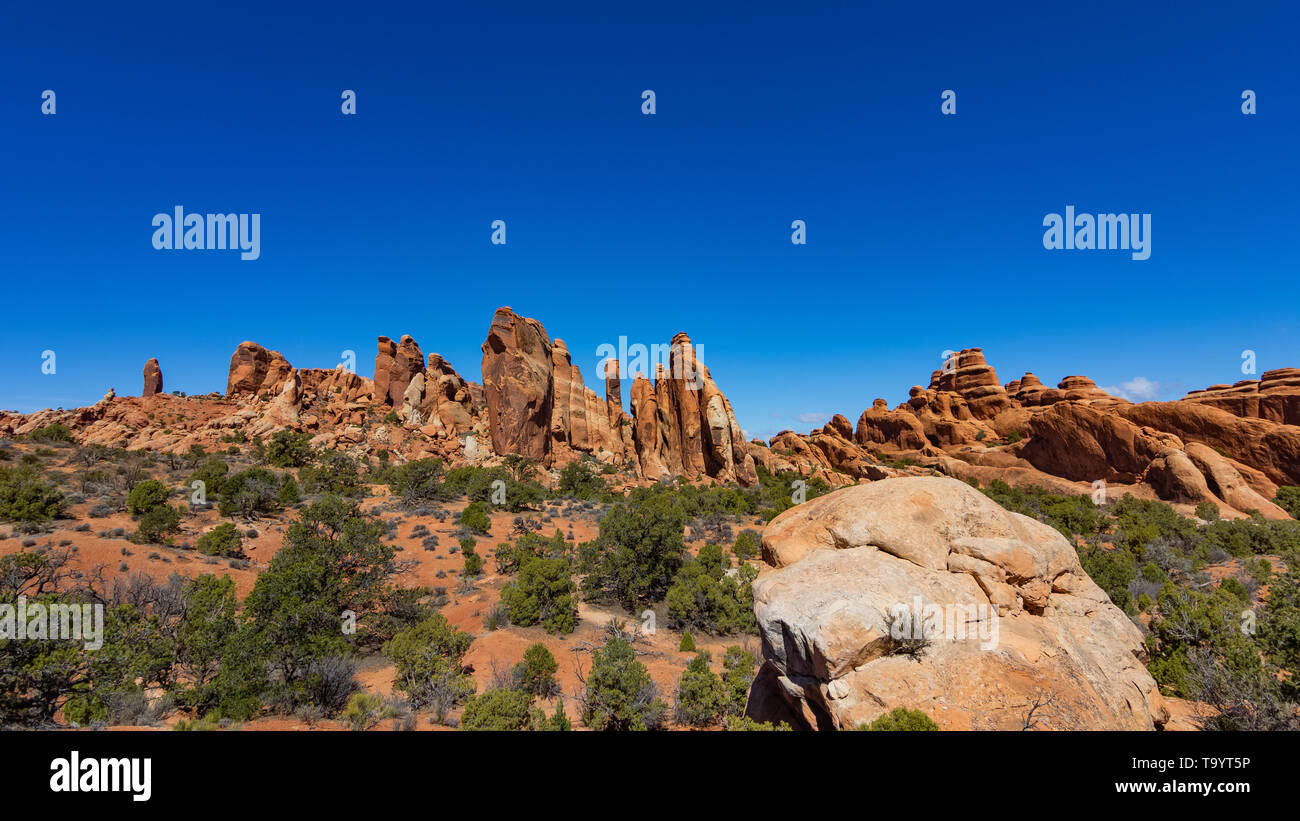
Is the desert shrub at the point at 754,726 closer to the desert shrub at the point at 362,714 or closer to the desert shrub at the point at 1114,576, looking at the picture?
the desert shrub at the point at 362,714

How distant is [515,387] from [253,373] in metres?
31.8

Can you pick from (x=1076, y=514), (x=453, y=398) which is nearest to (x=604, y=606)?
(x=1076, y=514)

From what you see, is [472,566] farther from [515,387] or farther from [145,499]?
[515,387]

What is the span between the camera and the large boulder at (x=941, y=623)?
4.71 metres

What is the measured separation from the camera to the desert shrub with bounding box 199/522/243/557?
17.1 meters

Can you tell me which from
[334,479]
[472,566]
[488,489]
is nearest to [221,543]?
[472,566]

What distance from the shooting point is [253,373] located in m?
52.7

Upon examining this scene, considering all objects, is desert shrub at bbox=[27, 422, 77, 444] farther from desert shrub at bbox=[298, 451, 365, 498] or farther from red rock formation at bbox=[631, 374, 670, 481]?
red rock formation at bbox=[631, 374, 670, 481]

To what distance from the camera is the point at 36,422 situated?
4381 centimetres

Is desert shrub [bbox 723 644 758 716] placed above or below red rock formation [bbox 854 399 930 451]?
below

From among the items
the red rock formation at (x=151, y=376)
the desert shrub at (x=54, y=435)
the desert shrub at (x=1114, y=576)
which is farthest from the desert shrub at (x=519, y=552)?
the red rock formation at (x=151, y=376)

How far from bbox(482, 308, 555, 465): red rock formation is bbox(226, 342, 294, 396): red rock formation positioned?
25.5 meters

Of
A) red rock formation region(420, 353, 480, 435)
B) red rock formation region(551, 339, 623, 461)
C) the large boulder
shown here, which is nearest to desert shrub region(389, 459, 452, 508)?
red rock formation region(420, 353, 480, 435)
